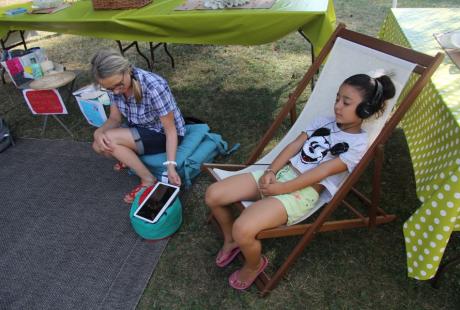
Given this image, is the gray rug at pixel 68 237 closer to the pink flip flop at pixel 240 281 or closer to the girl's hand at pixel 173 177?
the girl's hand at pixel 173 177

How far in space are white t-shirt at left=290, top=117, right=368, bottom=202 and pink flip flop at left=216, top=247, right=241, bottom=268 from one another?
0.65 metres

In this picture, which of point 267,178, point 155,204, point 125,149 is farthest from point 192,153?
point 267,178

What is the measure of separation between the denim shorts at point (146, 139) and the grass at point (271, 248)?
427mm

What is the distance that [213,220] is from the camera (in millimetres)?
2404

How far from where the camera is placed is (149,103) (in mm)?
2490

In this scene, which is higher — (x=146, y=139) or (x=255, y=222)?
(x=255, y=222)

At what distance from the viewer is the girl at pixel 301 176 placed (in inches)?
70.5

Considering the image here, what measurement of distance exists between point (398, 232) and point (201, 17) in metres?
2.20

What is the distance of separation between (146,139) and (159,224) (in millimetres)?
701

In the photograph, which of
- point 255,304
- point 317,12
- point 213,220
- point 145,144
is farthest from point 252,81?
point 255,304

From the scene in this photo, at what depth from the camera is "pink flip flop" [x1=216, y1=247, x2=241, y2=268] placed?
2.15m

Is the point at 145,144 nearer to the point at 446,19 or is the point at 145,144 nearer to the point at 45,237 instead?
the point at 45,237

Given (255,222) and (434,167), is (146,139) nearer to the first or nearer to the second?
(255,222)

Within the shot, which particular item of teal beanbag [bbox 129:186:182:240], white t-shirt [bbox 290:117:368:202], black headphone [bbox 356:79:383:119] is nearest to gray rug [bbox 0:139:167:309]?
teal beanbag [bbox 129:186:182:240]
